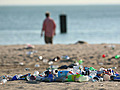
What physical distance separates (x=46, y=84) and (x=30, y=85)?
0.98ft

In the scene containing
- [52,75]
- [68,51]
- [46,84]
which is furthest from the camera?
[68,51]

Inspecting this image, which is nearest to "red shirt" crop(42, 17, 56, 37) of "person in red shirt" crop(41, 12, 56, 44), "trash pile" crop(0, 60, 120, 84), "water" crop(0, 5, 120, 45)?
"person in red shirt" crop(41, 12, 56, 44)

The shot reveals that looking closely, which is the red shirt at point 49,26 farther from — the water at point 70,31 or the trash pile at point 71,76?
the water at point 70,31

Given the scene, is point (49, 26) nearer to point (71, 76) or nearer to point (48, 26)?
point (48, 26)

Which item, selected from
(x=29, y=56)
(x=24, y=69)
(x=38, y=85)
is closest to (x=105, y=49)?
(x=29, y=56)

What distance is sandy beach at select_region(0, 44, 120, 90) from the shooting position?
14.7ft

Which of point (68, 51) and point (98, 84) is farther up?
point (68, 51)

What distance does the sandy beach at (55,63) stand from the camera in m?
4.48

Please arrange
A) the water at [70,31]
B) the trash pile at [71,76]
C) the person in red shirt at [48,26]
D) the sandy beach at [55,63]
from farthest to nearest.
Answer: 1. the water at [70,31]
2. the person in red shirt at [48,26]
3. the trash pile at [71,76]
4. the sandy beach at [55,63]

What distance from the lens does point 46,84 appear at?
4.69m

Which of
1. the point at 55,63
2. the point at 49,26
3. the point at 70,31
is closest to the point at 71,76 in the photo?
the point at 55,63

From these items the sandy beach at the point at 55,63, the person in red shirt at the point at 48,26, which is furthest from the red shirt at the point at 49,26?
the sandy beach at the point at 55,63

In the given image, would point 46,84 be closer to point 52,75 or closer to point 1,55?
point 52,75

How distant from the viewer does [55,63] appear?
285 inches
